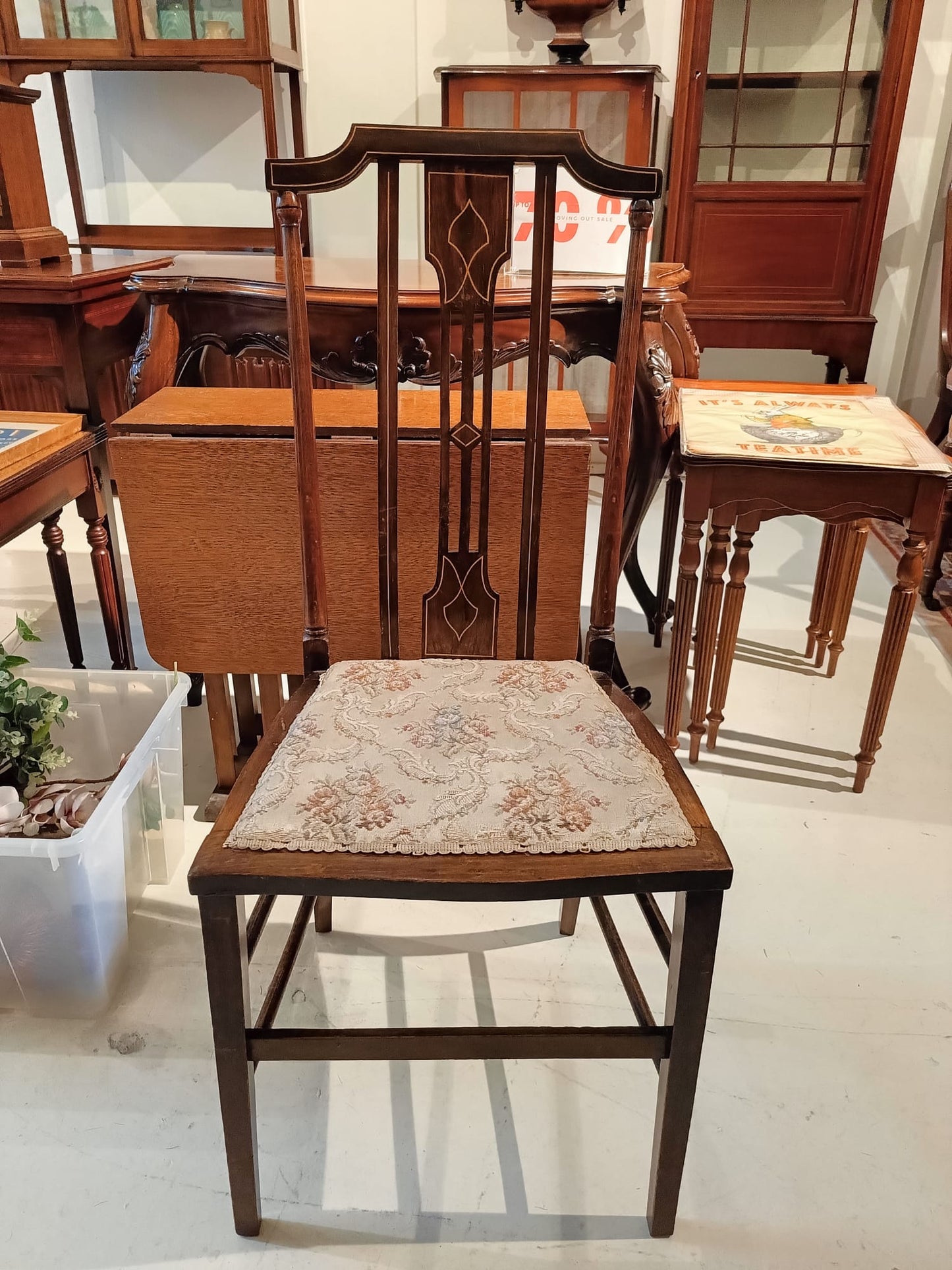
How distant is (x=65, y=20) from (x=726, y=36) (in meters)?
1.93

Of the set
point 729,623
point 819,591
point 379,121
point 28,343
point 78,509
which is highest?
point 379,121

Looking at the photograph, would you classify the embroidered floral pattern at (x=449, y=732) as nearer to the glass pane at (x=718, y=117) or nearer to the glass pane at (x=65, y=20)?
the glass pane at (x=718, y=117)

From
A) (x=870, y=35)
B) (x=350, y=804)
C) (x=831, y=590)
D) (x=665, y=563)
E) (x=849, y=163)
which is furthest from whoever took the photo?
(x=849, y=163)

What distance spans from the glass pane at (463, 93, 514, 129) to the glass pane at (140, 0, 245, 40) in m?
0.69

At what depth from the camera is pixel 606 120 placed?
2.89m

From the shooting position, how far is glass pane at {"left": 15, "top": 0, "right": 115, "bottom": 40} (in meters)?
2.72

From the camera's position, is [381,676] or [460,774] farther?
[381,676]

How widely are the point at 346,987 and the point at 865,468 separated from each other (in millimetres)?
1109

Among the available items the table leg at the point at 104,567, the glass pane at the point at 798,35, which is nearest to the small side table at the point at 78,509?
the table leg at the point at 104,567

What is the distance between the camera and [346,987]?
1282mm

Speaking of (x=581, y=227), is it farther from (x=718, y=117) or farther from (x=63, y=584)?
(x=718, y=117)

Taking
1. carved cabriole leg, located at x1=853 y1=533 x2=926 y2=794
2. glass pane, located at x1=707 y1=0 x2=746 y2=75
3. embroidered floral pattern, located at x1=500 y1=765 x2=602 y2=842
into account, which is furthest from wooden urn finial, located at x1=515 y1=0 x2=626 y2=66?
embroidered floral pattern, located at x1=500 y1=765 x2=602 y2=842

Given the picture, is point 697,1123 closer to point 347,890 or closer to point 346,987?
point 346,987

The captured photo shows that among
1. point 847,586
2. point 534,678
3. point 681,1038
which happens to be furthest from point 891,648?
point 681,1038
